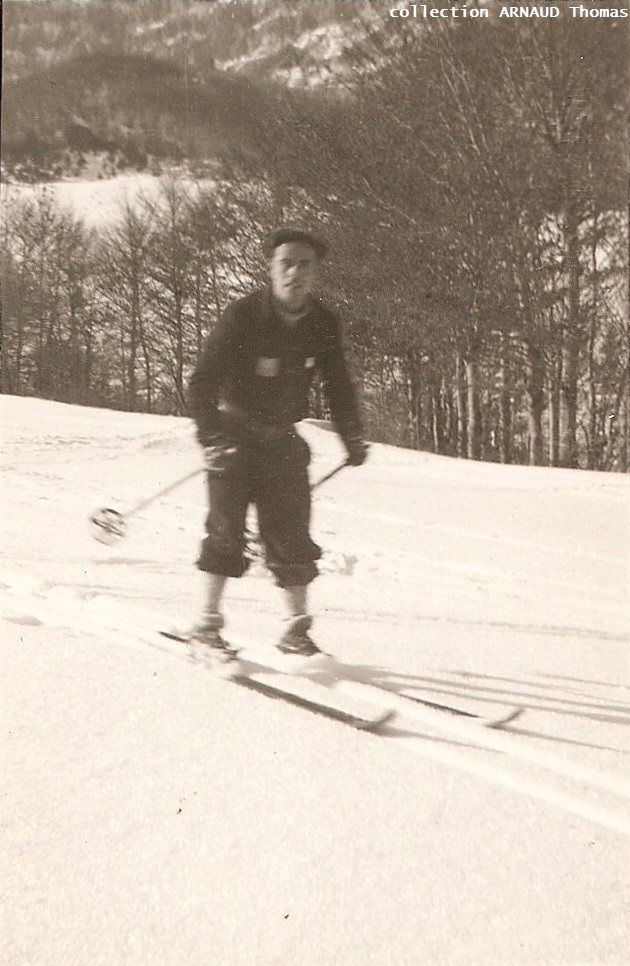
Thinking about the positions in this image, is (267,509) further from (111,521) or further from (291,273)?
(111,521)

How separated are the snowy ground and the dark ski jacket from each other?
18cm

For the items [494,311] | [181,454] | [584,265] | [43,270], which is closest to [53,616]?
[181,454]

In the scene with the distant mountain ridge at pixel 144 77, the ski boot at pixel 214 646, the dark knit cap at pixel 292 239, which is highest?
the distant mountain ridge at pixel 144 77

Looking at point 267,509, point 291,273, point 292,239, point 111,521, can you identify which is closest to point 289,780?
point 267,509

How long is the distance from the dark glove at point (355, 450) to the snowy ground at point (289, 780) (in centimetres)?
10

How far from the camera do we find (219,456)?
2.24 meters

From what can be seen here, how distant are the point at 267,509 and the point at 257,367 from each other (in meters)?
0.46

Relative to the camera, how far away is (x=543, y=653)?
8.75 ft

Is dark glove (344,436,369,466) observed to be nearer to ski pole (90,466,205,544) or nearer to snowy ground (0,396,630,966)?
snowy ground (0,396,630,966)

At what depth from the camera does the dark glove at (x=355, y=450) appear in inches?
95.2

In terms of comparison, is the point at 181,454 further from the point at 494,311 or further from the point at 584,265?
the point at 584,265

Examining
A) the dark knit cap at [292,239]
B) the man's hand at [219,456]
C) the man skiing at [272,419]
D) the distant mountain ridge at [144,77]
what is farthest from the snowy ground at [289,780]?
the distant mountain ridge at [144,77]

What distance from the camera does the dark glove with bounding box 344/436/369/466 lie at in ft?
7.93

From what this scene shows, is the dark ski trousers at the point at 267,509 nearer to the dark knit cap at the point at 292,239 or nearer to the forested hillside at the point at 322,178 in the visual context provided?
the forested hillside at the point at 322,178
